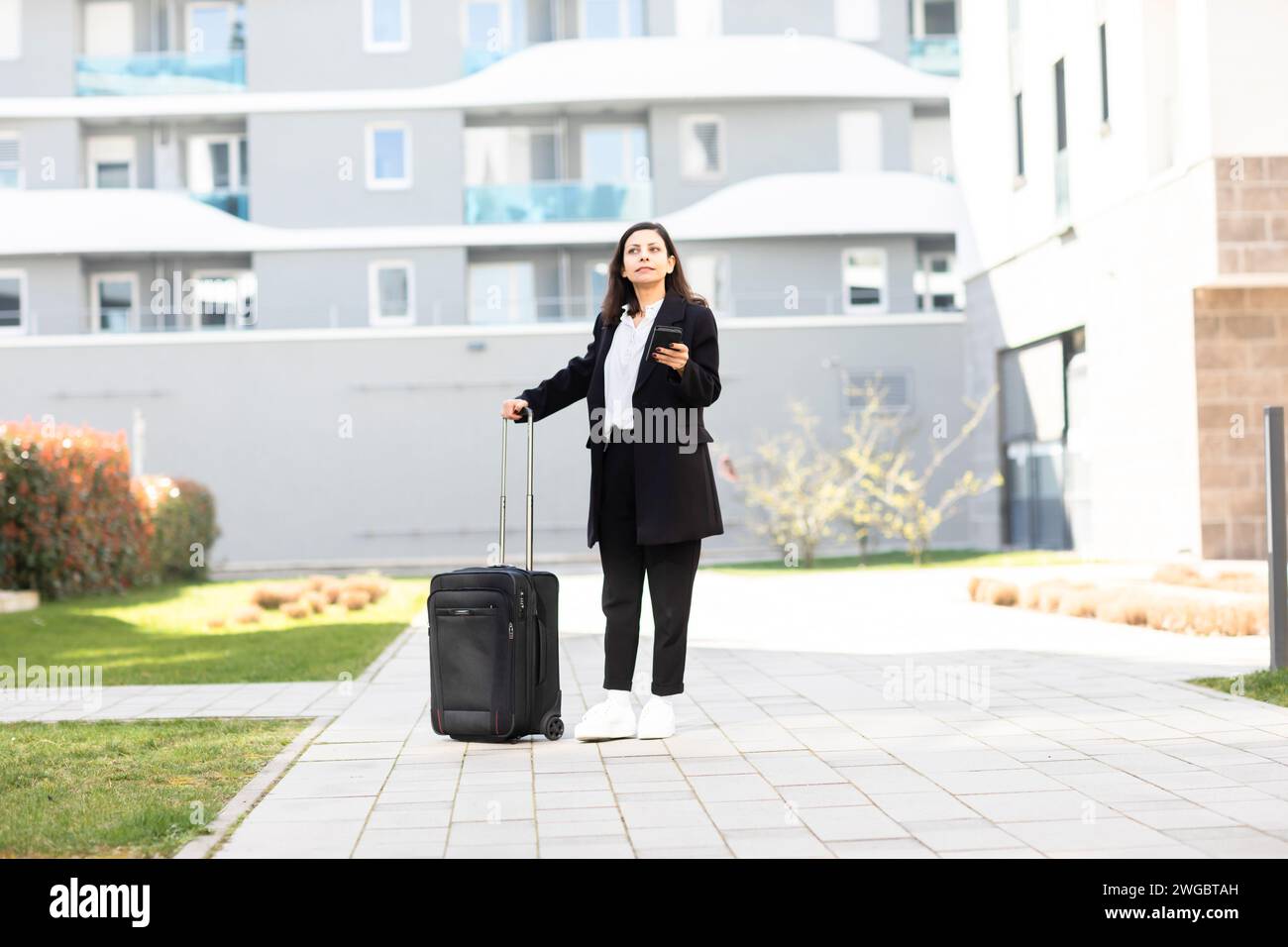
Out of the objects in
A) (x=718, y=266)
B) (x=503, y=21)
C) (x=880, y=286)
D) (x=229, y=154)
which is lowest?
(x=880, y=286)

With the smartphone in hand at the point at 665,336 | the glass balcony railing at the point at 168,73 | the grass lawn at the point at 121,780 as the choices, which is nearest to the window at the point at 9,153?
the glass balcony railing at the point at 168,73

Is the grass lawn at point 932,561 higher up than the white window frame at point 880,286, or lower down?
lower down

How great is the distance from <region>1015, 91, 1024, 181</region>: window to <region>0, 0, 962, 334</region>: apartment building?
6.45m

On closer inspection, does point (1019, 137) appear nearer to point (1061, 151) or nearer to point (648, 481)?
point (1061, 151)

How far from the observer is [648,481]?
20.3 feet

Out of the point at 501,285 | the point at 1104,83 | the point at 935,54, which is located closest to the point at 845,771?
the point at 1104,83

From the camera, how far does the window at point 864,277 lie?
29266 mm

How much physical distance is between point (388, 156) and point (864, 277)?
919 centimetres

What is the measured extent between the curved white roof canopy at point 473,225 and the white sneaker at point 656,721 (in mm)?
22772

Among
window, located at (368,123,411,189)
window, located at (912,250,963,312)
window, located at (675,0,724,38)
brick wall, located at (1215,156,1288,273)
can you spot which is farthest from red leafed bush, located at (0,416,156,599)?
window, located at (912,250,963,312)

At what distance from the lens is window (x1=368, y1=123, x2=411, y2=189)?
96.2ft
